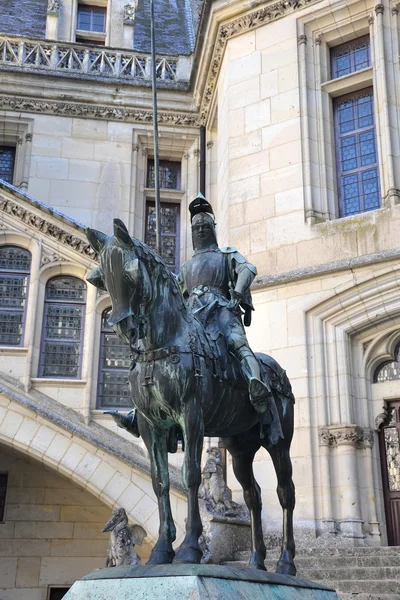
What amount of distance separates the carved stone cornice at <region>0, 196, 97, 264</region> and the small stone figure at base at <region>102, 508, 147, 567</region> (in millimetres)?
4836

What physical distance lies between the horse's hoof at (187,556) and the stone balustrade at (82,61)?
13.5m

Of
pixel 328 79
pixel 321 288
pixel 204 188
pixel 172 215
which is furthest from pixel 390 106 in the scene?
pixel 172 215

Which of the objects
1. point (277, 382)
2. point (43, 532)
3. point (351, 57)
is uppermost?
point (351, 57)

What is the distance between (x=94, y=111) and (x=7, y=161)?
2168mm

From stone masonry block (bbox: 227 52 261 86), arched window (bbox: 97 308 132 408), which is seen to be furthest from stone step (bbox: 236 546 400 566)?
stone masonry block (bbox: 227 52 261 86)

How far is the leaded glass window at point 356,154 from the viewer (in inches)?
462

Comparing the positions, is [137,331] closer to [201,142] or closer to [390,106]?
[390,106]

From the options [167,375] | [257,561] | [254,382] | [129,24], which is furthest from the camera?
[129,24]

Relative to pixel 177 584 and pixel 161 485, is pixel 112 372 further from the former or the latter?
pixel 177 584

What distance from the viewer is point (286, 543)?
5551mm

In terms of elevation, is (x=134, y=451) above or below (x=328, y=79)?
below

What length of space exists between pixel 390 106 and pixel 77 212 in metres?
6.86

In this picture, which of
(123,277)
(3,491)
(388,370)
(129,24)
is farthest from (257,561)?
(129,24)

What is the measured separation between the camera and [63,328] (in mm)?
12219
